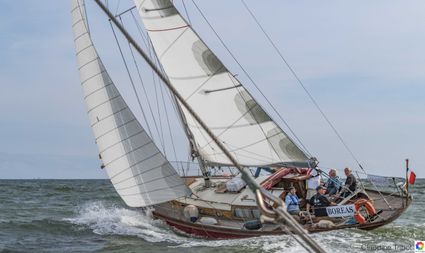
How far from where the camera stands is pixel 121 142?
18141 mm

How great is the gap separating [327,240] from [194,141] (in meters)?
7.26

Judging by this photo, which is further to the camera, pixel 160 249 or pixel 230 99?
pixel 230 99

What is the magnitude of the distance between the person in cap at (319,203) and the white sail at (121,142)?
386 centimetres

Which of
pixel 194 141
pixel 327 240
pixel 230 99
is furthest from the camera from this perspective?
pixel 194 141

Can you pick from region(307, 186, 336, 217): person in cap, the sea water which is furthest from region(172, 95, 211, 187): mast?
region(307, 186, 336, 217): person in cap

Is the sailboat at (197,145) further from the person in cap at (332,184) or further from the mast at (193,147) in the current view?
the person in cap at (332,184)

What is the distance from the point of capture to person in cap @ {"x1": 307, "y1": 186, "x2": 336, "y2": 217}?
1595 centimetres

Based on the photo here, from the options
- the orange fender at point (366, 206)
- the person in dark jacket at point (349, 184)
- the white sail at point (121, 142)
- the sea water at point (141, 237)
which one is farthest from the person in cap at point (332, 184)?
the white sail at point (121, 142)

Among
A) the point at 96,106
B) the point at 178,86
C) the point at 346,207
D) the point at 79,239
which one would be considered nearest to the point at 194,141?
the point at 178,86

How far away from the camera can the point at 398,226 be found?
18703mm

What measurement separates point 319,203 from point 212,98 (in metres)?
5.16

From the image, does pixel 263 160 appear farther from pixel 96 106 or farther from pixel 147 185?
pixel 96 106

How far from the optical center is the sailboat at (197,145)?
17.2 m

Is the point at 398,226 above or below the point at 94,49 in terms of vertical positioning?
below
